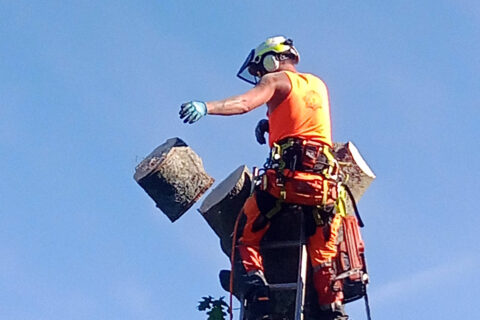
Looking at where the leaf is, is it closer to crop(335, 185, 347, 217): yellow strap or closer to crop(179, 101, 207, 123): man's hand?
crop(335, 185, 347, 217): yellow strap

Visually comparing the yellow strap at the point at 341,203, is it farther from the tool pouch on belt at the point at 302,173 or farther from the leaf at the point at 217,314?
the leaf at the point at 217,314

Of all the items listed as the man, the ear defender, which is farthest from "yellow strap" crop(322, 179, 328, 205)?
the ear defender

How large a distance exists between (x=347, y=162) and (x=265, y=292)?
1.44 metres

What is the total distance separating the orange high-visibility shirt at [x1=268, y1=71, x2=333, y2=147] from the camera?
7.62 metres

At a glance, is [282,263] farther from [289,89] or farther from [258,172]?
[289,89]

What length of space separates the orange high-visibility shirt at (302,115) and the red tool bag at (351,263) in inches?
25.2

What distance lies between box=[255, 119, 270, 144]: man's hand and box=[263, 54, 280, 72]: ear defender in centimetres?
43

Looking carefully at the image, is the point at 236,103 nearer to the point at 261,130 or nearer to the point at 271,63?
the point at 271,63

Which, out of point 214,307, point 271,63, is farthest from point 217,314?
point 271,63

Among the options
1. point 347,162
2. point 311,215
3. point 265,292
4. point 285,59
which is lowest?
point 265,292

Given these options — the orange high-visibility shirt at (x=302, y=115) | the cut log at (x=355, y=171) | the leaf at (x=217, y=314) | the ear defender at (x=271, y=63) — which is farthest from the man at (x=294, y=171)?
the cut log at (x=355, y=171)

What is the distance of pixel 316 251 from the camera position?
7.52 metres

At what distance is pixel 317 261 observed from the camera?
748 centimetres

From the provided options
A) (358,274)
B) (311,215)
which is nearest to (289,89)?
(311,215)
